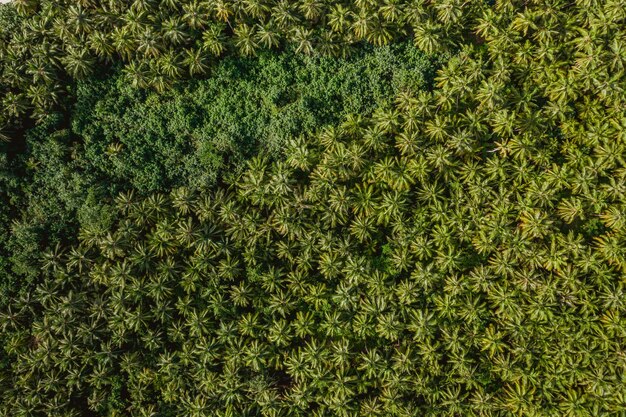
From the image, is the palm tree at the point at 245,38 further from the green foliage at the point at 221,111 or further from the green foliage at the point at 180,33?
the green foliage at the point at 221,111

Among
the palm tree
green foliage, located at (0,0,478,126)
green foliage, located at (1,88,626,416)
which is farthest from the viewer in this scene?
the palm tree

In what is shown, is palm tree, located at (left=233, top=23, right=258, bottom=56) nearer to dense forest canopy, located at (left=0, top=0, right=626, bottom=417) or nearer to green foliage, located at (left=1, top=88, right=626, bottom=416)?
dense forest canopy, located at (left=0, top=0, right=626, bottom=417)

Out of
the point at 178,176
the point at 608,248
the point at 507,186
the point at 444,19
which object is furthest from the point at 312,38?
the point at 608,248

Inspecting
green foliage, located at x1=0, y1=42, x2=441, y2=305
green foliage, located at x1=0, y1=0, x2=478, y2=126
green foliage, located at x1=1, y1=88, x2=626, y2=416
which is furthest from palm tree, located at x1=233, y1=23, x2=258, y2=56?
green foliage, located at x1=1, y1=88, x2=626, y2=416

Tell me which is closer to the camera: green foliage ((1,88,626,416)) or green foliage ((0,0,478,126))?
green foliage ((1,88,626,416))

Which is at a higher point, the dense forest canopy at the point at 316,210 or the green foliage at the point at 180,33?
the green foliage at the point at 180,33

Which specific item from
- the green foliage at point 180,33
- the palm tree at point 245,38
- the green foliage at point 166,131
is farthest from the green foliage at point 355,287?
the palm tree at point 245,38

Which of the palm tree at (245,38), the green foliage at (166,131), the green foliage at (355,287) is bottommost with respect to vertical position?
the green foliage at (355,287)

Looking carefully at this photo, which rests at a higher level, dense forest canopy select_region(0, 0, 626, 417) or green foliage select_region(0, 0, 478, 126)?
green foliage select_region(0, 0, 478, 126)

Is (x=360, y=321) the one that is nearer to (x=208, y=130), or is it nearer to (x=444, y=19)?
(x=208, y=130)
